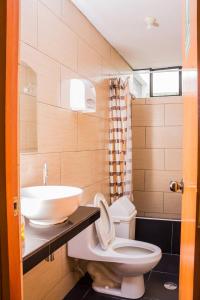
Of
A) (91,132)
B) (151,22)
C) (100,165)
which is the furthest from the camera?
(100,165)

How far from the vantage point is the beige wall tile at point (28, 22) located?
1.64 meters

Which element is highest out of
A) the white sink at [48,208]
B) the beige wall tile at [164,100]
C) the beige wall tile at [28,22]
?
the beige wall tile at [28,22]

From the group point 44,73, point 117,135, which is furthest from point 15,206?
point 117,135

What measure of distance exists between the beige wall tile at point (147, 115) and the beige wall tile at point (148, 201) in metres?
1.02

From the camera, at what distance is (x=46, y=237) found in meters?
1.30

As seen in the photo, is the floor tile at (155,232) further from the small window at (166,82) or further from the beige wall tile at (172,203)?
the small window at (166,82)

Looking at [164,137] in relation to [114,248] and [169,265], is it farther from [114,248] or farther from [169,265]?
[114,248]

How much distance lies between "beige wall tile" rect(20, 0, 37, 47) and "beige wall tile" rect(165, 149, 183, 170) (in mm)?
2573

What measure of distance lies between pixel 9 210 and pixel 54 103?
1.42 metres

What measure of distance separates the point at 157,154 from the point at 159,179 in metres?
0.36

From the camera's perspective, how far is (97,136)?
114 inches

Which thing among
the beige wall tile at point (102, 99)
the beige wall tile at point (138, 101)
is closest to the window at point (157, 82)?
the beige wall tile at point (138, 101)

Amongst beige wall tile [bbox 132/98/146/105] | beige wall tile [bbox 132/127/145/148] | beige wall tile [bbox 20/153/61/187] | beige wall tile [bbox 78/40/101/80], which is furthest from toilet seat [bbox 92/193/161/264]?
beige wall tile [bbox 132/98/146/105]

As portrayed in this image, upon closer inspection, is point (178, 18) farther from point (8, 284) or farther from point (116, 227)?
point (8, 284)
